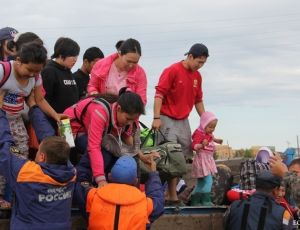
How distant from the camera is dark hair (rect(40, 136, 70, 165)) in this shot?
5770mm

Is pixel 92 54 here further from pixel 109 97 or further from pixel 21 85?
pixel 21 85

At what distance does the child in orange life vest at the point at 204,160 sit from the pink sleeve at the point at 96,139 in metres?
2.40

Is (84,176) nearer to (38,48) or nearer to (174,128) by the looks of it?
(38,48)

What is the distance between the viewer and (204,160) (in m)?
8.67

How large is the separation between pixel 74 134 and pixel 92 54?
2455mm

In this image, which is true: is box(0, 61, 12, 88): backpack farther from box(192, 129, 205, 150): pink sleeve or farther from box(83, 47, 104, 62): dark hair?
box(192, 129, 205, 150): pink sleeve

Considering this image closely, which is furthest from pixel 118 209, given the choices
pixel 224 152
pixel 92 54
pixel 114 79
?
pixel 224 152

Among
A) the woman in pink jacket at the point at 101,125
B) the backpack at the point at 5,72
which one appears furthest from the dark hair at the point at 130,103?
the backpack at the point at 5,72

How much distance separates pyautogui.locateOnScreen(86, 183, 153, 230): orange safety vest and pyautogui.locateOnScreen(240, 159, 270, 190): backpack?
2.31m

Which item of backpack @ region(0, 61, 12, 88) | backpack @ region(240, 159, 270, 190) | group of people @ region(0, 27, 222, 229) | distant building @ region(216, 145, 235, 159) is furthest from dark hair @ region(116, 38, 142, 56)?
distant building @ region(216, 145, 235, 159)

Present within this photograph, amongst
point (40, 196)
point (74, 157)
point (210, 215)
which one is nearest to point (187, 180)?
point (210, 215)

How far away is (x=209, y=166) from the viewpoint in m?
8.66

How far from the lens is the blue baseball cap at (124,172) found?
6.19 m

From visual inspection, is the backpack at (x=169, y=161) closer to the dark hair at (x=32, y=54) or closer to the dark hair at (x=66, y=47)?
the dark hair at (x=66, y=47)
